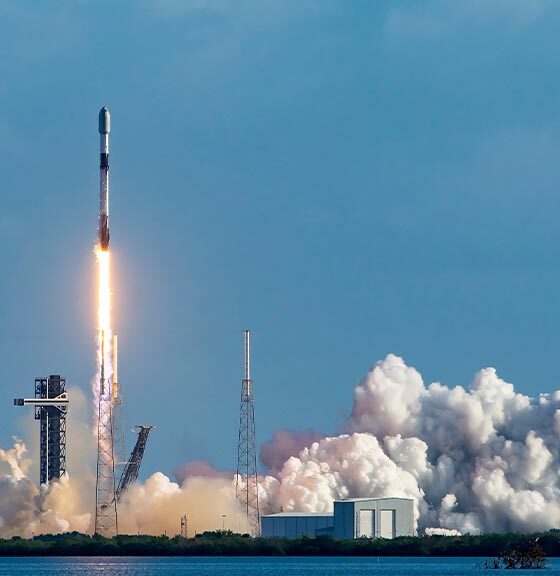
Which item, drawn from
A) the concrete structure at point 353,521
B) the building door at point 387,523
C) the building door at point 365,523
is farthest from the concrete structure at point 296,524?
the building door at point 387,523

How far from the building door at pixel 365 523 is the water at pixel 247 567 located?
273 centimetres

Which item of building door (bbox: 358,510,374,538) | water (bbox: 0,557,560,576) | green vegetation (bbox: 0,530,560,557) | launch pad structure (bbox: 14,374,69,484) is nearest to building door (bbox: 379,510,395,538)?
building door (bbox: 358,510,374,538)

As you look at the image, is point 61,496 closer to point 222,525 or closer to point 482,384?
point 222,525

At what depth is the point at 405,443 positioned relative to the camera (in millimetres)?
181375

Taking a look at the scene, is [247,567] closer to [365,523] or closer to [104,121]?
[365,523]

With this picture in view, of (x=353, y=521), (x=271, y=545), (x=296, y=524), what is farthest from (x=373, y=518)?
(x=271, y=545)

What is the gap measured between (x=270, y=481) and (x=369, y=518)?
13.7m

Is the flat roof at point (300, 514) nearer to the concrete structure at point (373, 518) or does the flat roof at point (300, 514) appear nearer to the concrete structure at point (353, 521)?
the concrete structure at point (353, 521)

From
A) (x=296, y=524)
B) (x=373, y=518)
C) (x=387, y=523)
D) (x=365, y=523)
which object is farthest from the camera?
(x=296, y=524)

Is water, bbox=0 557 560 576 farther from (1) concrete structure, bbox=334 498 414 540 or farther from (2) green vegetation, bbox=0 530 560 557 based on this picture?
(1) concrete structure, bbox=334 498 414 540

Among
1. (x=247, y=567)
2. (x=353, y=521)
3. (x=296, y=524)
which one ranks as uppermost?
(x=353, y=521)

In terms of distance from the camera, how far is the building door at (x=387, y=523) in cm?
17300

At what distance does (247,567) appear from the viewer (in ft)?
559

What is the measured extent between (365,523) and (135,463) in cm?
2095
